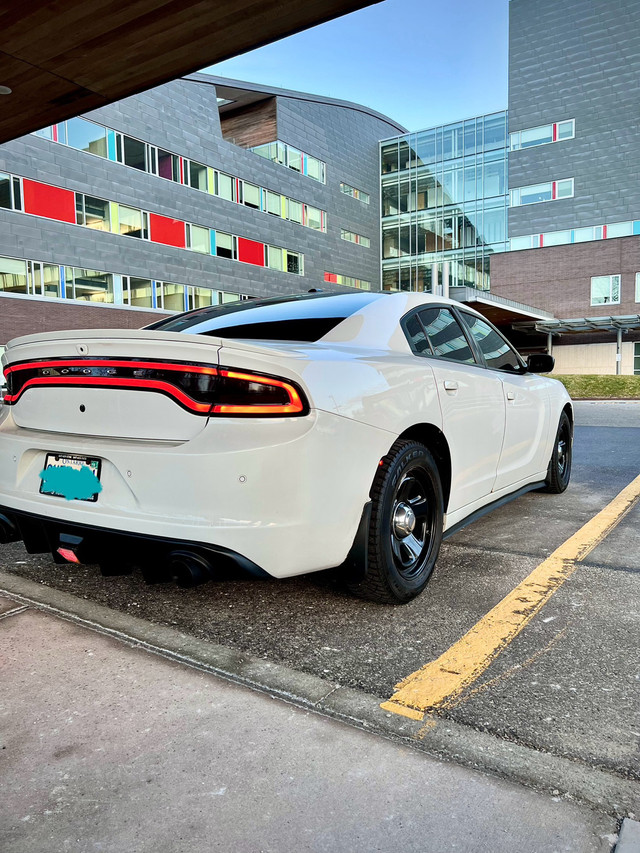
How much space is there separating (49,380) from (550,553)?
2890 mm

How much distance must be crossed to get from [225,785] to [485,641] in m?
1.27

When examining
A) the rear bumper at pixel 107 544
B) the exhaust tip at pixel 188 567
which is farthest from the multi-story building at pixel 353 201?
the exhaust tip at pixel 188 567

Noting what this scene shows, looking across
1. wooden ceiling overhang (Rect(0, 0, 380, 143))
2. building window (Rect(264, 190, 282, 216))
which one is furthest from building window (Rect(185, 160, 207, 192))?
wooden ceiling overhang (Rect(0, 0, 380, 143))

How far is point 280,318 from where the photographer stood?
320 centimetres

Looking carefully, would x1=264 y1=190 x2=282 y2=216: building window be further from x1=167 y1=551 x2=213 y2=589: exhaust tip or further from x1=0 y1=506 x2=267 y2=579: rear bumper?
x1=167 y1=551 x2=213 y2=589: exhaust tip

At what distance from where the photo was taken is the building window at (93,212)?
23719mm

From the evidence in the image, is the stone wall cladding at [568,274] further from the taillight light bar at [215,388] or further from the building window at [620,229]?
the taillight light bar at [215,388]

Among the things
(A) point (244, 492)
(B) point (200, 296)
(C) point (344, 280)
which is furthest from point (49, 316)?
(A) point (244, 492)

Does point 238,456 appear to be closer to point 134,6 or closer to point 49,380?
point 49,380

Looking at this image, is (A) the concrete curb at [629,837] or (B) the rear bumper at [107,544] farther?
(B) the rear bumper at [107,544]

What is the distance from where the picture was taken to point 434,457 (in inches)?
126

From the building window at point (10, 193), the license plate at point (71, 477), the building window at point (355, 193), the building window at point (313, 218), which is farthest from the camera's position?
the building window at point (355, 193)

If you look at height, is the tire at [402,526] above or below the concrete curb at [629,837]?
above

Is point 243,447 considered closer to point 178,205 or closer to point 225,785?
point 225,785
